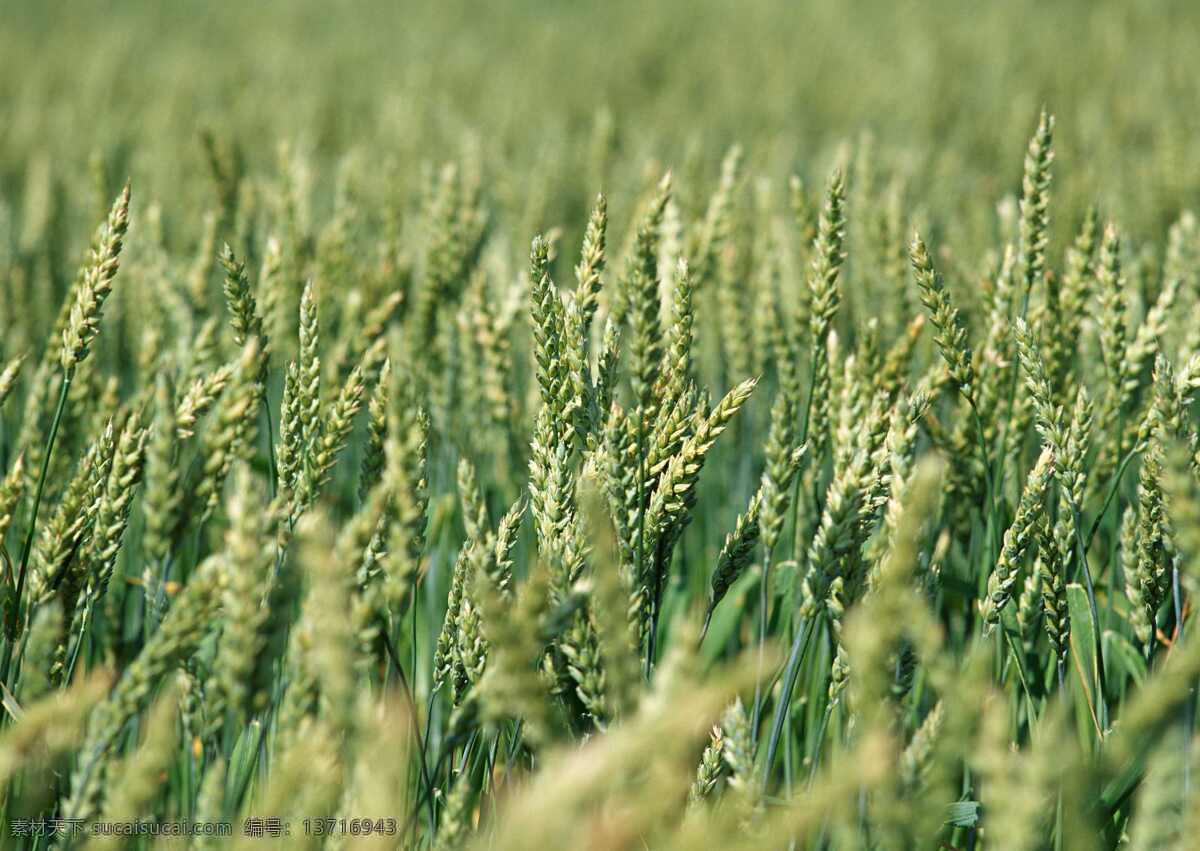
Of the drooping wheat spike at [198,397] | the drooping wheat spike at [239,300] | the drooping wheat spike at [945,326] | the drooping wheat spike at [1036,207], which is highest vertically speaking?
the drooping wheat spike at [1036,207]

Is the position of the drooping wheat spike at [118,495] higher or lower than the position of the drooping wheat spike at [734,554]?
higher

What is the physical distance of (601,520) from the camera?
778mm

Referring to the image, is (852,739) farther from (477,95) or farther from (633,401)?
(477,95)

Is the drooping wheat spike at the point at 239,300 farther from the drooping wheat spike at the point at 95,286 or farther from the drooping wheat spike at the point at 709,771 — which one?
the drooping wheat spike at the point at 709,771

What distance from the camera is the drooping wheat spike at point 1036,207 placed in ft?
4.74

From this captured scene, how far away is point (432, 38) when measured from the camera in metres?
7.32

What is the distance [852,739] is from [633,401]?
50.9 inches

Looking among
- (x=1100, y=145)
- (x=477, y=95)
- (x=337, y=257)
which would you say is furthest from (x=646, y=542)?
(x=477, y=95)

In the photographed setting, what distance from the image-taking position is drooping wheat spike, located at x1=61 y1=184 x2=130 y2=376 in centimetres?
114

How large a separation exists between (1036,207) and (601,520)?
3.20 feet

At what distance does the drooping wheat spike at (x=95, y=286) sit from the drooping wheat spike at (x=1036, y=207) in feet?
3.65

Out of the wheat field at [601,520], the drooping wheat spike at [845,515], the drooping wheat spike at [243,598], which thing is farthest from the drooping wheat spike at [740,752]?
the drooping wheat spike at [243,598]

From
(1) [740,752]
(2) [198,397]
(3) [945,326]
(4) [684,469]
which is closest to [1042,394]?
(3) [945,326]

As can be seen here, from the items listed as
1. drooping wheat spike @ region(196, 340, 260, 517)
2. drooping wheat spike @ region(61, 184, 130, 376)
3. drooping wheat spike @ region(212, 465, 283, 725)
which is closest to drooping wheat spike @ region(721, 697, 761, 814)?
drooping wheat spike @ region(212, 465, 283, 725)
